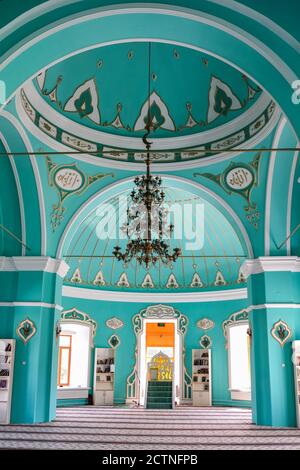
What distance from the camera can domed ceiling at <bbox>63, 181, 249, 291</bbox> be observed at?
15.1 metres

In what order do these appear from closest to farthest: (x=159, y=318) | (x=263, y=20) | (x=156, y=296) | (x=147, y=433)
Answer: (x=263, y=20) < (x=147, y=433) < (x=159, y=318) < (x=156, y=296)

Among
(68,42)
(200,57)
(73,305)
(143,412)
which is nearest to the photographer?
(68,42)

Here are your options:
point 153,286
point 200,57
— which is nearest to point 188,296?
point 153,286

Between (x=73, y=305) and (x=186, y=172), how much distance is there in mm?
6781

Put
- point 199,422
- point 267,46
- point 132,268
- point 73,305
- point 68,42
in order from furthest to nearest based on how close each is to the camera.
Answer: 1. point 132,268
2. point 73,305
3. point 199,422
4. point 68,42
5. point 267,46

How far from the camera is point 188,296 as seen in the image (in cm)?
1638

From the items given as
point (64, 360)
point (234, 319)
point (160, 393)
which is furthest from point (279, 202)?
point (64, 360)

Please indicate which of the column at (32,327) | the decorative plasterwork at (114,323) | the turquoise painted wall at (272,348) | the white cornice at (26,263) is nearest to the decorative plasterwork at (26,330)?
the column at (32,327)

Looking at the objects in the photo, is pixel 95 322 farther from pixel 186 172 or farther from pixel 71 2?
pixel 71 2

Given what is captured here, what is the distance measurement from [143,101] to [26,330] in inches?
230

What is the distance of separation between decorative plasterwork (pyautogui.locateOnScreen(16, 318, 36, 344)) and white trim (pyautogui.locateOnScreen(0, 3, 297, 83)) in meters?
6.20

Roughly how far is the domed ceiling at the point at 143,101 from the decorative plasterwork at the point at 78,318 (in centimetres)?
641

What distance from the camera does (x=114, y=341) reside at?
51.9 feet

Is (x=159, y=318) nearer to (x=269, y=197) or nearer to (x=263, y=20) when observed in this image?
(x=269, y=197)
